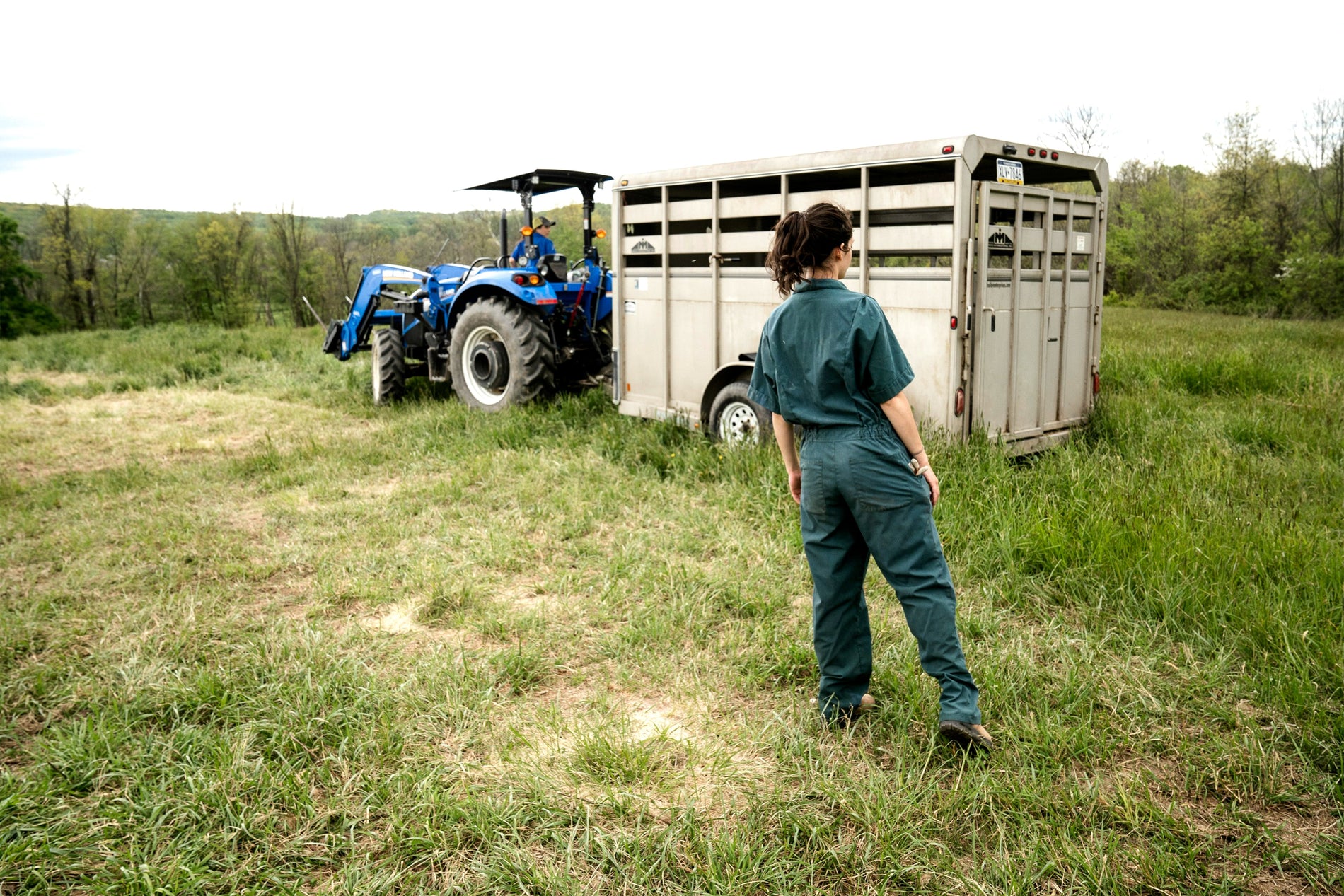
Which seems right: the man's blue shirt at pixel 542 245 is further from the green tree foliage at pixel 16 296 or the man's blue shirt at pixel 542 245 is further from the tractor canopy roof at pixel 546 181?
the green tree foliage at pixel 16 296

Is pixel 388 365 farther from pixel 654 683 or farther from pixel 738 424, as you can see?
pixel 654 683

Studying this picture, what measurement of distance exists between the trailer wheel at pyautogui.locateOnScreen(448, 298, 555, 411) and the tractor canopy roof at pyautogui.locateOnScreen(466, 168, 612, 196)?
118 cm

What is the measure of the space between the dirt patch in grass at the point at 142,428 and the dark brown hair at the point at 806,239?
22.2 feet

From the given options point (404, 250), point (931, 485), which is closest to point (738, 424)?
point (931, 485)

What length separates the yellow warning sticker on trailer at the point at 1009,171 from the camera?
5.71 meters

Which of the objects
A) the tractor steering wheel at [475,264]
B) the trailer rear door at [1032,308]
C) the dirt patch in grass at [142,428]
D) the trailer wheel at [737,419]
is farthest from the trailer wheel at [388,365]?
the trailer rear door at [1032,308]

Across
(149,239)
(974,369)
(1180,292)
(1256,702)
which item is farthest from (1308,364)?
(149,239)

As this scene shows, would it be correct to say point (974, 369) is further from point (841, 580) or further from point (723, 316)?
point (841, 580)

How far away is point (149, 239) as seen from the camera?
49.1 meters

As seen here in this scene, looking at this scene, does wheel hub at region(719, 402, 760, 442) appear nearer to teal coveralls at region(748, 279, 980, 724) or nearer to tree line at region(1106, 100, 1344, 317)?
teal coveralls at region(748, 279, 980, 724)

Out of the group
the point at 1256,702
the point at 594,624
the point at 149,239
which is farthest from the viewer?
the point at 149,239

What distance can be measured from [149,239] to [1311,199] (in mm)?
52570

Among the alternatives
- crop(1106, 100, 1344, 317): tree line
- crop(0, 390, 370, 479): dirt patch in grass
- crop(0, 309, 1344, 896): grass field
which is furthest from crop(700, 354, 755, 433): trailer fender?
crop(1106, 100, 1344, 317): tree line

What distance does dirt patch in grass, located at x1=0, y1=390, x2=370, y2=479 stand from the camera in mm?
8227
